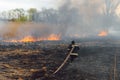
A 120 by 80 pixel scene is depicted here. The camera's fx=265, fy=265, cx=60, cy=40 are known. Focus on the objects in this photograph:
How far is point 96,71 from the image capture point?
794 inches

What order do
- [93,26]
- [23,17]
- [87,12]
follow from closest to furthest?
1. [87,12]
2. [93,26]
3. [23,17]

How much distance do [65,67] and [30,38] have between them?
3888 centimetres

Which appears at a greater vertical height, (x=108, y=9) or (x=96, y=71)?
(x=108, y=9)

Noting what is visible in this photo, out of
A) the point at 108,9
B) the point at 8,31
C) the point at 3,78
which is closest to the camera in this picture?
the point at 3,78

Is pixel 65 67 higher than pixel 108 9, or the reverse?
pixel 108 9

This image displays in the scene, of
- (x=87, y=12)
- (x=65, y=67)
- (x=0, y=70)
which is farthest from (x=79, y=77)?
(x=87, y=12)

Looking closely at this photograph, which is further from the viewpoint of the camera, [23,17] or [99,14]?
[23,17]

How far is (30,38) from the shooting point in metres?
60.1

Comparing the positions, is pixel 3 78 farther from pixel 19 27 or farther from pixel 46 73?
pixel 19 27

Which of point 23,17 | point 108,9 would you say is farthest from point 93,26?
point 23,17

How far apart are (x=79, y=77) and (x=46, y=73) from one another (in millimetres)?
2498

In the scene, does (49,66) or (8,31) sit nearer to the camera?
(49,66)

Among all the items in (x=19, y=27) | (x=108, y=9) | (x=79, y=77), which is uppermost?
(x=108, y=9)

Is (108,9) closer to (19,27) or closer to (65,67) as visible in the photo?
(19,27)
